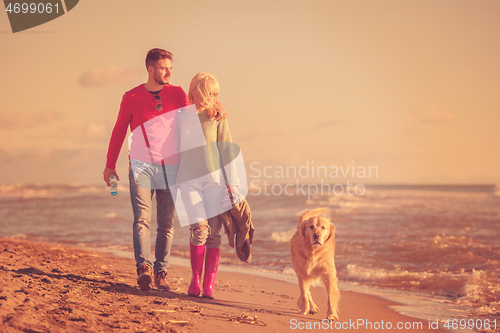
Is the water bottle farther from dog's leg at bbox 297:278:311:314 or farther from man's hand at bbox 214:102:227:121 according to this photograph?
dog's leg at bbox 297:278:311:314

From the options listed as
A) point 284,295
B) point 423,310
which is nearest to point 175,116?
point 284,295

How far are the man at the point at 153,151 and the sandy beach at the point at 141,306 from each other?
0.49m

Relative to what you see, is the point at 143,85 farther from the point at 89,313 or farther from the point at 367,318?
the point at 367,318

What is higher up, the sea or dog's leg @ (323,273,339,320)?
dog's leg @ (323,273,339,320)

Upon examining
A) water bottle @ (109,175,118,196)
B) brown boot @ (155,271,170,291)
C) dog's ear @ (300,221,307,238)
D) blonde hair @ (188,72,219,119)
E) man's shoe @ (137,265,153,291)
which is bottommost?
brown boot @ (155,271,170,291)

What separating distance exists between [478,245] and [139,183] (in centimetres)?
788

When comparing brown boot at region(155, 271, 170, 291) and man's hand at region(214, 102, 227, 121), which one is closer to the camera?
man's hand at region(214, 102, 227, 121)

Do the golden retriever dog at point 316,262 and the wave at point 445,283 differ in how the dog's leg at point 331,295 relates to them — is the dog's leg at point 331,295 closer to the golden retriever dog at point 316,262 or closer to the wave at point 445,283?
the golden retriever dog at point 316,262

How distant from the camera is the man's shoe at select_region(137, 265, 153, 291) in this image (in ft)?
11.0

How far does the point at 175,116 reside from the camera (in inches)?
143

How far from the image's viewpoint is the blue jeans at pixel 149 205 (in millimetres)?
3486

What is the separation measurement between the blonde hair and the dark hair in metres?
0.38

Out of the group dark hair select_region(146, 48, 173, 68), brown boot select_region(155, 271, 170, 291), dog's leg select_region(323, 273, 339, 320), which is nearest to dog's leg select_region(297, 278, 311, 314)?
dog's leg select_region(323, 273, 339, 320)

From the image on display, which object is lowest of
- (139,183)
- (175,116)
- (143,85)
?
(139,183)
